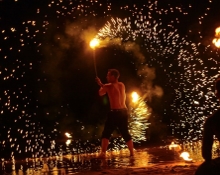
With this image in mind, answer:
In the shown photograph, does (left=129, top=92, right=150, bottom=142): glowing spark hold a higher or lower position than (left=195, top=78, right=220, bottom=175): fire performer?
higher

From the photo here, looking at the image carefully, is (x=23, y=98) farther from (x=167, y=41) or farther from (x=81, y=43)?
(x=167, y=41)

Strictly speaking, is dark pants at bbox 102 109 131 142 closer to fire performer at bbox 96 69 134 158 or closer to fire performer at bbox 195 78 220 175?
fire performer at bbox 96 69 134 158

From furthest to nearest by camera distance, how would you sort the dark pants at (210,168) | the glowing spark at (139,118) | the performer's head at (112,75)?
the glowing spark at (139,118) < the performer's head at (112,75) < the dark pants at (210,168)

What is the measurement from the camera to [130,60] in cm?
2770

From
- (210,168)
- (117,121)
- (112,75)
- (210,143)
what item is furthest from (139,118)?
(210,168)

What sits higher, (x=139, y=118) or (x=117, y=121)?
(x=139, y=118)

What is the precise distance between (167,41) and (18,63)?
9.71 m

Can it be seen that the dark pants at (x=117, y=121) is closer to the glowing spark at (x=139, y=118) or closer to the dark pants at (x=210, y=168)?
the dark pants at (x=210, y=168)

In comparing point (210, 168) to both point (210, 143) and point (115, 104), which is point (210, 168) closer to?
point (210, 143)

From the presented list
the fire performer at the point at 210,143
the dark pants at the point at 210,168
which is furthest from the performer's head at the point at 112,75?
the dark pants at the point at 210,168

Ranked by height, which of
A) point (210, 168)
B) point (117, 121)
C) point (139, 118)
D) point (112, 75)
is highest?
point (112, 75)

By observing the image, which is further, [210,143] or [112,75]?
[112,75]

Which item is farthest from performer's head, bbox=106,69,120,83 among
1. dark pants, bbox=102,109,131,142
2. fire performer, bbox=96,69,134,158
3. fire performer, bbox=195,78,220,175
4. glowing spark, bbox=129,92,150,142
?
glowing spark, bbox=129,92,150,142

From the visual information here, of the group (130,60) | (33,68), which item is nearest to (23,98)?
(33,68)
